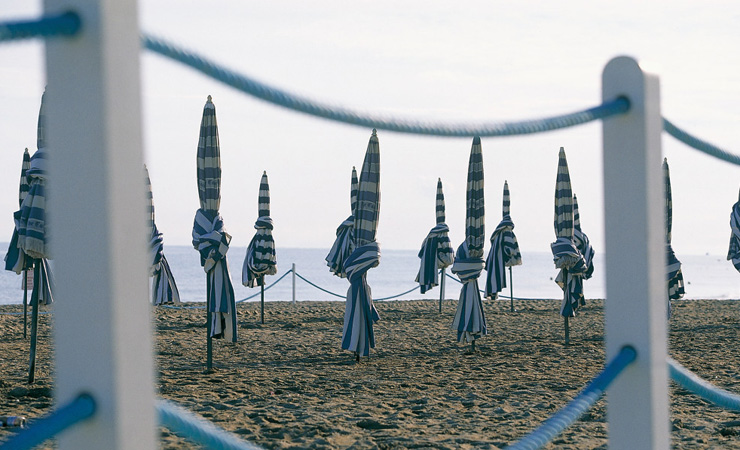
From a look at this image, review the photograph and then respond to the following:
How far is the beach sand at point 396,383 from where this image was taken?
5680mm

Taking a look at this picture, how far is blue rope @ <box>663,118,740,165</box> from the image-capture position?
6.05 feet

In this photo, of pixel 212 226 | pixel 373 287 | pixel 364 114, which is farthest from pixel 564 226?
pixel 373 287

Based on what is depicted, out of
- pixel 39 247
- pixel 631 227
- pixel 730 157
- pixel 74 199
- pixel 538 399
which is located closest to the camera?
pixel 74 199

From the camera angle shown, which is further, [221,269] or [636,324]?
[221,269]

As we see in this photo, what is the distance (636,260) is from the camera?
1.66 m

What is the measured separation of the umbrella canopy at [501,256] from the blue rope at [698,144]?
46.4ft

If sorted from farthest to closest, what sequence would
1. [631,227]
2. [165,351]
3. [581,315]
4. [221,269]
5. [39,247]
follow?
[581,315] < [165,351] < [221,269] < [39,247] < [631,227]

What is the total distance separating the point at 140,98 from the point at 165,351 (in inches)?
401

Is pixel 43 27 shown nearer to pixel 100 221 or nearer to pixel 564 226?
pixel 100 221

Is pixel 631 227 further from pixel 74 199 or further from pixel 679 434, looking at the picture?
pixel 679 434

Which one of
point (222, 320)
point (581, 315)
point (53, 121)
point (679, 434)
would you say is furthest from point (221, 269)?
point (581, 315)

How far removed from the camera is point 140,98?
3.24ft

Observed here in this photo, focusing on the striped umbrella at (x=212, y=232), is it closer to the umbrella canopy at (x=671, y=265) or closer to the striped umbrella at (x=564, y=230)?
the striped umbrella at (x=564, y=230)

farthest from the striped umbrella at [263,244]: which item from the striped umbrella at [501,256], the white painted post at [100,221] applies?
the white painted post at [100,221]
